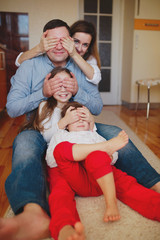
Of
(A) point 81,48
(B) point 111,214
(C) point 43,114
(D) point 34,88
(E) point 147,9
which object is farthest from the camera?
(E) point 147,9

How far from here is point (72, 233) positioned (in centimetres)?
59

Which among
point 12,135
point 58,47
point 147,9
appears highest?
point 147,9

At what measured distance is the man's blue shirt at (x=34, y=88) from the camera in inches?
45.6

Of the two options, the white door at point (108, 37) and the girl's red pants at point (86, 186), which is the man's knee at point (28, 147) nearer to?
the girl's red pants at point (86, 186)

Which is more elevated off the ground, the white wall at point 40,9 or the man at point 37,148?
the white wall at point 40,9

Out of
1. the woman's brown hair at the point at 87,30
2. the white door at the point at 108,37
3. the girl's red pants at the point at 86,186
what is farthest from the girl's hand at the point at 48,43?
the white door at the point at 108,37

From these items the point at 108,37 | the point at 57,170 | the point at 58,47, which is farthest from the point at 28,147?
the point at 108,37

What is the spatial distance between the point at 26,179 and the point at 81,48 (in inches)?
39.5

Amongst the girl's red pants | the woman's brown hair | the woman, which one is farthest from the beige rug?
the woman's brown hair

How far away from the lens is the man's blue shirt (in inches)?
45.6

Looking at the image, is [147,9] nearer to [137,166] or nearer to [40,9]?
[40,9]

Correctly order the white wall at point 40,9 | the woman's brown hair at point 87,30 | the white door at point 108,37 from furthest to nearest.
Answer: the white door at point 108,37 < the white wall at point 40,9 < the woman's brown hair at point 87,30

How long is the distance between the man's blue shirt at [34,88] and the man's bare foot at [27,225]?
0.60 meters

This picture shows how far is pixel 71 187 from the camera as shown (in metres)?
0.90
